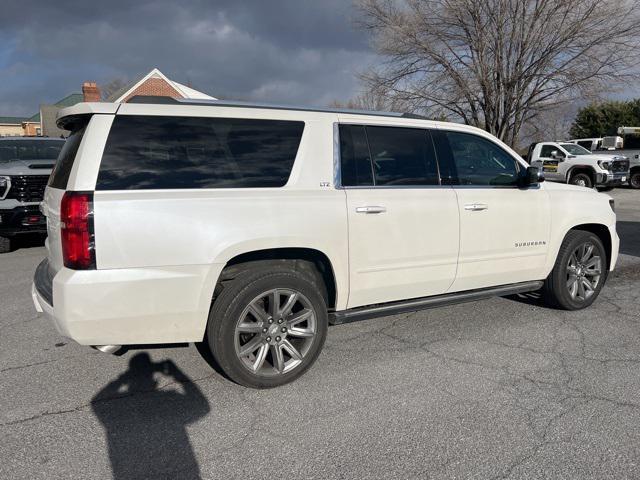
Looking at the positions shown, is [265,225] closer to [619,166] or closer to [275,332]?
[275,332]

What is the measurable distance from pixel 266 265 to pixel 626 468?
2.34 meters

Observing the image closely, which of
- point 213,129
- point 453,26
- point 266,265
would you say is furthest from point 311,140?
point 453,26

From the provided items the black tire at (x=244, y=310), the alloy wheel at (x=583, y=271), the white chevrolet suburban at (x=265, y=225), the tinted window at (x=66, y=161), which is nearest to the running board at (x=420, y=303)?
the white chevrolet suburban at (x=265, y=225)

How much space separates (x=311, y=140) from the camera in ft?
11.8

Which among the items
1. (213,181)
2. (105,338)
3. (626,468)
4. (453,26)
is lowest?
(626,468)

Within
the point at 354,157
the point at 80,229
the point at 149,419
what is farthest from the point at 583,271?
the point at 80,229

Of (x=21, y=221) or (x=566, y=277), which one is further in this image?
(x=21, y=221)

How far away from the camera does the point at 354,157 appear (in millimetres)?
3762

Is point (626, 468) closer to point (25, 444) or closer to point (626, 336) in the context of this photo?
point (626, 336)

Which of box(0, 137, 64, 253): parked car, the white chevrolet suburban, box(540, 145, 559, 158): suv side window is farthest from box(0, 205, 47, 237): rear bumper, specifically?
box(540, 145, 559, 158): suv side window

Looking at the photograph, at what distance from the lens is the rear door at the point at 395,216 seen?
12.1ft

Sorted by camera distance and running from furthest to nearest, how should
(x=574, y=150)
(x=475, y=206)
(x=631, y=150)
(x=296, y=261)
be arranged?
1. (x=631, y=150)
2. (x=574, y=150)
3. (x=475, y=206)
4. (x=296, y=261)

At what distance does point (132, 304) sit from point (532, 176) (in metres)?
3.49

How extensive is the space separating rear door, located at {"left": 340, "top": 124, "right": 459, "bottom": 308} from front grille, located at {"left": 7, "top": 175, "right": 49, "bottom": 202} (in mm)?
6049
